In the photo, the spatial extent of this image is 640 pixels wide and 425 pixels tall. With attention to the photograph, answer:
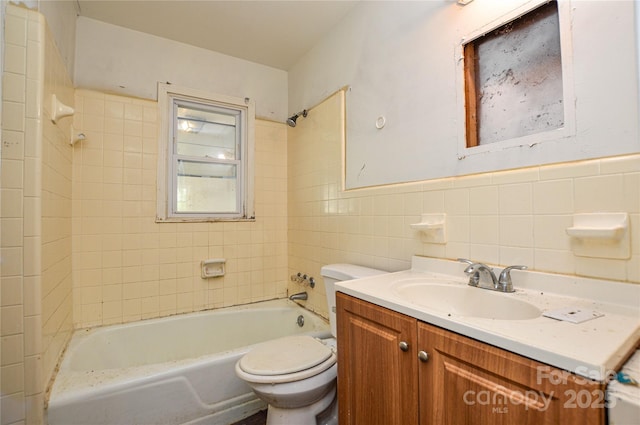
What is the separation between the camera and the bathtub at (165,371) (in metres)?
1.32

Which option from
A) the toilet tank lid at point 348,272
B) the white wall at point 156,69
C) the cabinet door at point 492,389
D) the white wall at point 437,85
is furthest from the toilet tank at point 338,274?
the white wall at point 156,69

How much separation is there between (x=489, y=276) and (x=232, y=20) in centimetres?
220

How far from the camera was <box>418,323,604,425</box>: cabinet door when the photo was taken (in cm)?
52

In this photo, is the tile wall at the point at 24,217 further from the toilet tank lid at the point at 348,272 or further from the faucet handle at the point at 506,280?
the faucet handle at the point at 506,280

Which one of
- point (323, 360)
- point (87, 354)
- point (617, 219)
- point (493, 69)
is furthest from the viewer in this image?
point (87, 354)

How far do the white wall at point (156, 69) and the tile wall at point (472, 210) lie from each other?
2.16ft

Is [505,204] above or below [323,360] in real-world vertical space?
above

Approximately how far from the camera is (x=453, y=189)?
125cm

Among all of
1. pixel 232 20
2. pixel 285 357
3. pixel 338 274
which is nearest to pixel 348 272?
pixel 338 274

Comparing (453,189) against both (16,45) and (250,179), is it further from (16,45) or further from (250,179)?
(16,45)

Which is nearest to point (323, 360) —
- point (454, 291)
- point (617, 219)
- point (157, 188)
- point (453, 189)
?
point (454, 291)

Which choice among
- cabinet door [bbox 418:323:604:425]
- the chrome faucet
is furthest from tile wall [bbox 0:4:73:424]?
the chrome faucet

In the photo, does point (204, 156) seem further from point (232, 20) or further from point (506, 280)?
point (506, 280)

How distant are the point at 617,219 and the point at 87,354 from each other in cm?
260
